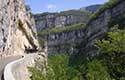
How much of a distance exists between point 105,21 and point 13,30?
101 metres

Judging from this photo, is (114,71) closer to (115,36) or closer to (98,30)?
(115,36)

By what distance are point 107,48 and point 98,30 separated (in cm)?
14220

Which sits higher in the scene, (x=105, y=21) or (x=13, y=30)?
(x=13, y=30)

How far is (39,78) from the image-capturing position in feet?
119

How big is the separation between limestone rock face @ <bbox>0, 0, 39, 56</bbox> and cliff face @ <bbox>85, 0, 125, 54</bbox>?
1920 inches

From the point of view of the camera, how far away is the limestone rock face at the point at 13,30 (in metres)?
65.1

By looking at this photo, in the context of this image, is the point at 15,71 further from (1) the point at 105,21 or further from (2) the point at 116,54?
(1) the point at 105,21

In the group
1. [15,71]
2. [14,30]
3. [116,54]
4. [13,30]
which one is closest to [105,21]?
[14,30]

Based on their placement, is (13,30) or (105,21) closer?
(13,30)

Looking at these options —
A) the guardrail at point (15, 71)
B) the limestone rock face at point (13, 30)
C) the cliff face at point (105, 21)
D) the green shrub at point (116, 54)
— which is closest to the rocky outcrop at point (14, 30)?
the limestone rock face at point (13, 30)

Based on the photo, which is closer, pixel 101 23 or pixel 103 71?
pixel 103 71

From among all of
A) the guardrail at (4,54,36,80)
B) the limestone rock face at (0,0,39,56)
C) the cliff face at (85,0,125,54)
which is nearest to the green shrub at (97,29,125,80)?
the guardrail at (4,54,36,80)

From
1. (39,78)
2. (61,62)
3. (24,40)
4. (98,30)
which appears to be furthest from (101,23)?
(39,78)

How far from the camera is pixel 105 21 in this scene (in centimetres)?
18388
